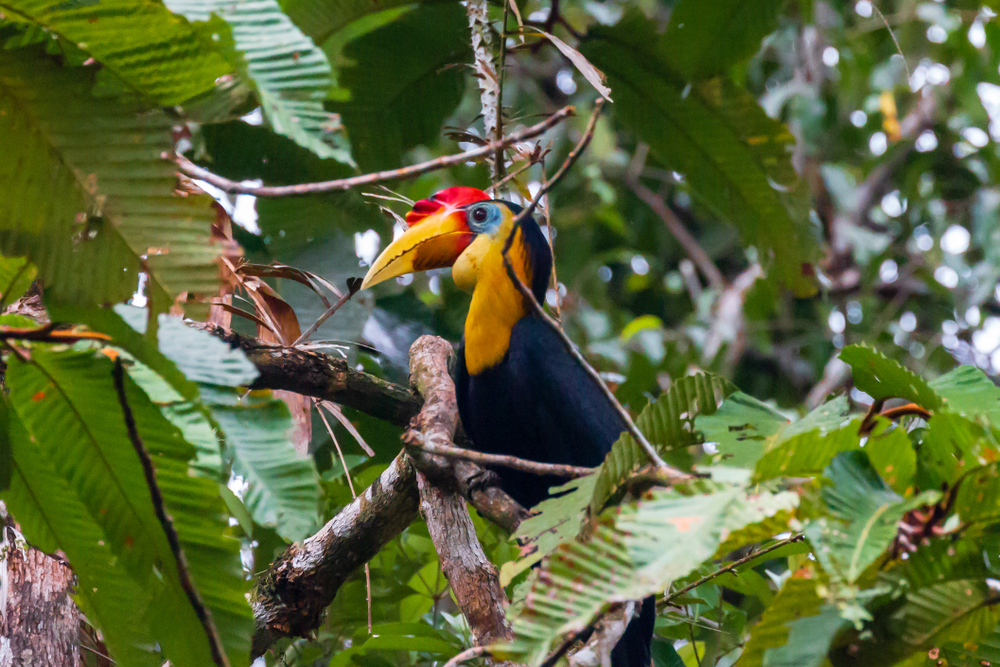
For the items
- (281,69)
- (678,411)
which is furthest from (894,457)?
(281,69)

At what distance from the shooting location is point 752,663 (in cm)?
106

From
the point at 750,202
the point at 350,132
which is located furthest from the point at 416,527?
the point at 750,202

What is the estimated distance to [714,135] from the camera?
104 inches

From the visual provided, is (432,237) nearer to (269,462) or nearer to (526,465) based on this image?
(526,465)

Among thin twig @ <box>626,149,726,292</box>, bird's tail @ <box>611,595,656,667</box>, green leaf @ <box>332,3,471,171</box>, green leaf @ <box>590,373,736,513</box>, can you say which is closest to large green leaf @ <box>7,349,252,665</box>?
green leaf @ <box>590,373,736,513</box>

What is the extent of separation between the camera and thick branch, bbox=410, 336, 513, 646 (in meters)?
1.64

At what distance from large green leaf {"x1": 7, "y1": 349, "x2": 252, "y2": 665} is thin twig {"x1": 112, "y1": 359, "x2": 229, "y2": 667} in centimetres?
3

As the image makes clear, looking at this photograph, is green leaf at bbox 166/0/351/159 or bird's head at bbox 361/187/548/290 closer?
green leaf at bbox 166/0/351/159

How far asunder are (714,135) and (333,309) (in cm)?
128

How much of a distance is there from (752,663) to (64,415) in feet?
2.85

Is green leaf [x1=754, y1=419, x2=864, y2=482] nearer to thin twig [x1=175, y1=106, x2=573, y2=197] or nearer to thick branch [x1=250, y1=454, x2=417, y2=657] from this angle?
thin twig [x1=175, y1=106, x2=573, y2=197]

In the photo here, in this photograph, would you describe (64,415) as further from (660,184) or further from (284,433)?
(660,184)

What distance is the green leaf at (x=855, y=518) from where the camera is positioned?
0.90 m

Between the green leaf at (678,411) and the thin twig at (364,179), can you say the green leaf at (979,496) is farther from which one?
the thin twig at (364,179)
